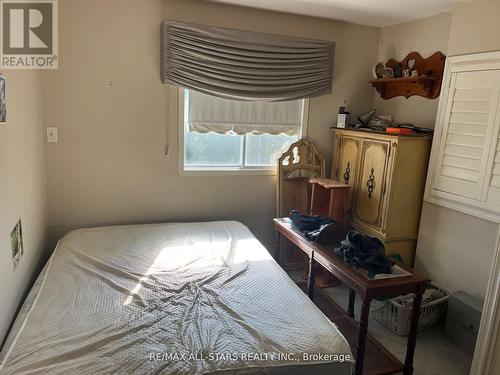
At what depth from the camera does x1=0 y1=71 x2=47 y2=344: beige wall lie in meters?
1.70

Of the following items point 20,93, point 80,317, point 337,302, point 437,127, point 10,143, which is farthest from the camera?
point 337,302

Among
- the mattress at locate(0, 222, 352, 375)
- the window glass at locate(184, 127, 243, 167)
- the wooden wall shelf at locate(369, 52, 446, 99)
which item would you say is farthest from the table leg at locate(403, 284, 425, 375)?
the window glass at locate(184, 127, 243, 167)

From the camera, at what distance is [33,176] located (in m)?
2.36

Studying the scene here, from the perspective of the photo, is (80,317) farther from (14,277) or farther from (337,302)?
(337,302)

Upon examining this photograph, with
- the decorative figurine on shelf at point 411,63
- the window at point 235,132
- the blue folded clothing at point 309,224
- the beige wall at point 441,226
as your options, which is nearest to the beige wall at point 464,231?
the beige wall at point 441,226

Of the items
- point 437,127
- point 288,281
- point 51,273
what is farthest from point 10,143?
point 437,127

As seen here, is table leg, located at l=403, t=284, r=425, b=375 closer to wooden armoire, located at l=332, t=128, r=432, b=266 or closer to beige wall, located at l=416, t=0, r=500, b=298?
beige wall, located at l=416, t=0, r=500, b=298

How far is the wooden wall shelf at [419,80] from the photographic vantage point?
2808mm

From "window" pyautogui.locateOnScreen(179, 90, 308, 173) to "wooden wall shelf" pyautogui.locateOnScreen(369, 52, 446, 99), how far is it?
81 centimetres

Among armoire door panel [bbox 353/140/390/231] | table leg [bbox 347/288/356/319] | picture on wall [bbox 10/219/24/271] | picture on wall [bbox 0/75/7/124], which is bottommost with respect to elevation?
table leg [bbox 347/288/356/319]

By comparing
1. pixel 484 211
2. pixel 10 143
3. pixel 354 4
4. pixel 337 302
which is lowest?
pixel 337 302

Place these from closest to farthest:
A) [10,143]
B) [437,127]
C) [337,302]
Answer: [10,143] < [437,127] < [337,302]

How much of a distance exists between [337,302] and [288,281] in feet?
3.40

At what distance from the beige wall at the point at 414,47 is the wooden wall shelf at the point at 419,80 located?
0.05 metres
